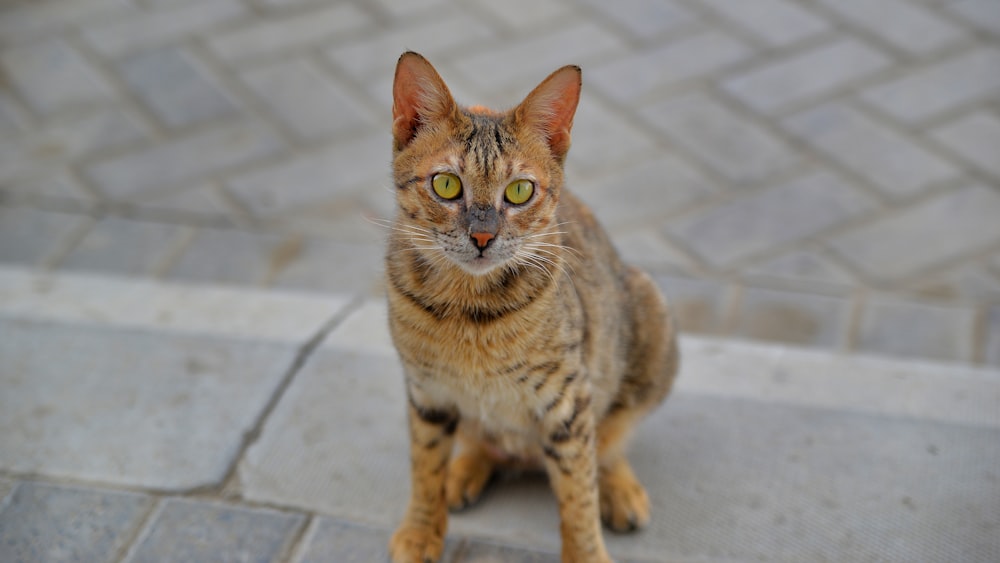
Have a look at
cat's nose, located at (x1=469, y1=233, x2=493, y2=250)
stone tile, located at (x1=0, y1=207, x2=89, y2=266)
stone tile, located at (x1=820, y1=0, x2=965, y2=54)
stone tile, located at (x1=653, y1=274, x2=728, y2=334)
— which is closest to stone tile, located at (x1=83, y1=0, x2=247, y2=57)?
stone tile, located at (x1=0, y1=207, x2=89, y2=266)

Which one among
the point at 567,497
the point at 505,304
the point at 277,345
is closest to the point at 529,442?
the point at 567,497

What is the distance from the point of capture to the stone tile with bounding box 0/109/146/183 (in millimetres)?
3926

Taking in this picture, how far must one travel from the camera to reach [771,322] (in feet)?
10.5

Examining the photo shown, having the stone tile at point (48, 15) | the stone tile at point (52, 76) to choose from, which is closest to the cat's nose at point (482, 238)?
the stone tile at point (52, 76)

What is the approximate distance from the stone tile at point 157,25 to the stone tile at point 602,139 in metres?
1.83

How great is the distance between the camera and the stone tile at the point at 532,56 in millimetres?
4195

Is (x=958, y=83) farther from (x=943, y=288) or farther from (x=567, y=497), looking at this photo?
(x=567, y=497)

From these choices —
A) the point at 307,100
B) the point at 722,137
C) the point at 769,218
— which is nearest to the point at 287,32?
the point at 307,100

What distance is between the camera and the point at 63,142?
4055mm

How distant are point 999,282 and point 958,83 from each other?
45.5 inches

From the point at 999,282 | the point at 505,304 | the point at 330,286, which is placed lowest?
the point at 330,286

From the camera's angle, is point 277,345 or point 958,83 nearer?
point 277,345

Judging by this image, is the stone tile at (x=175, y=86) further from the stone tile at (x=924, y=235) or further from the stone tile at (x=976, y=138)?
the stone tile at (x=976, y=138)

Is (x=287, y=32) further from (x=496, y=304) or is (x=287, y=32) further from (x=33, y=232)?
(x=496, y=304)
